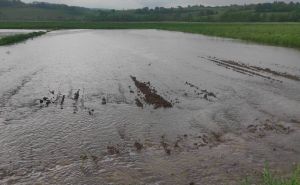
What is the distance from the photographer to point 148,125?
20.7 meters

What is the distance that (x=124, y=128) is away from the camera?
2019 centimetres

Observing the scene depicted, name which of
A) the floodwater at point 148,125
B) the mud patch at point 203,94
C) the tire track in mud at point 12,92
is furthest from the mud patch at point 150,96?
the tire track in mud at point 12,92

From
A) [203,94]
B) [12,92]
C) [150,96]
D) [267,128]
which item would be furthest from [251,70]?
[12,92]

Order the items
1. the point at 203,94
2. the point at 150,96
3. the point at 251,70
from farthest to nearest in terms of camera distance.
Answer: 1. the point at 251,70
2. the point at 203,94
3. the point at 150,96

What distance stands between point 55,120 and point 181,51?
38.9m

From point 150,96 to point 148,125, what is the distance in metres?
6.54

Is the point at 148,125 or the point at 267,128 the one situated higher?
the point at 148,125

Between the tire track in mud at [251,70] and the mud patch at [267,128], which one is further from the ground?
the mud patch at [267,128]

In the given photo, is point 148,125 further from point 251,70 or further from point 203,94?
point 251,70

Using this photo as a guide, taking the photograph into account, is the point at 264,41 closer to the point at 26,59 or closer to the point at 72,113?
the point at 26,59

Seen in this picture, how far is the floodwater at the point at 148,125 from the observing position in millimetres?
14898

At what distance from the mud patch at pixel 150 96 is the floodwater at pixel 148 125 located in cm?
12

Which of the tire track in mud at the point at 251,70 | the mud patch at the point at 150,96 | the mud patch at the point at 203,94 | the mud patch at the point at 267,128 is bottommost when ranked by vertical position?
the tire track in mud at the point at 251,70

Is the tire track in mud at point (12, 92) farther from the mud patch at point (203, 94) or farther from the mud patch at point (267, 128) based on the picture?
the mud patch at point (267, 128)
